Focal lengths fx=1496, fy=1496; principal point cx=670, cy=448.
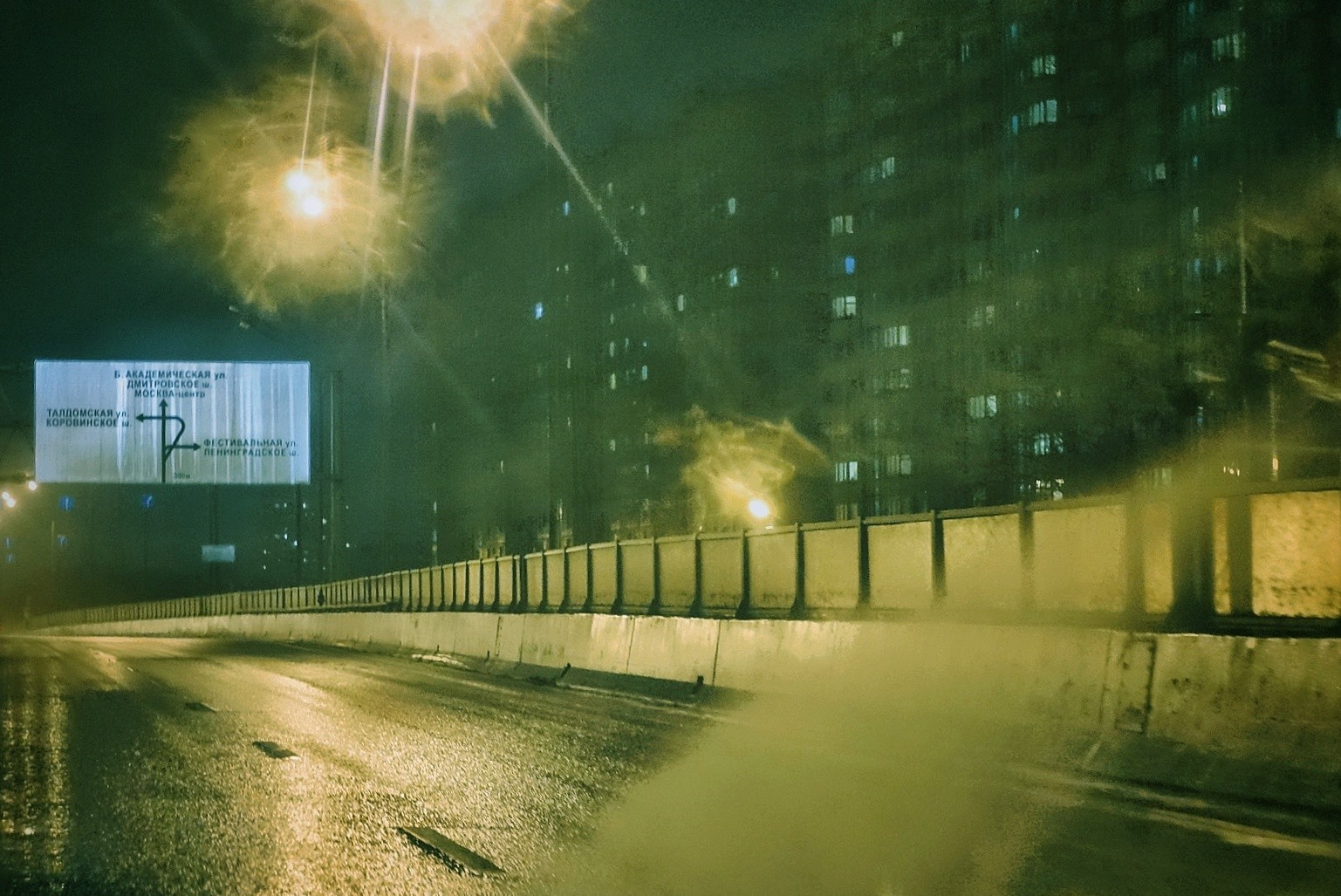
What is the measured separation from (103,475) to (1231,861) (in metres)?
35.7

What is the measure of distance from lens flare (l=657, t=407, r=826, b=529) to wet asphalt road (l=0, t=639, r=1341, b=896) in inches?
3004

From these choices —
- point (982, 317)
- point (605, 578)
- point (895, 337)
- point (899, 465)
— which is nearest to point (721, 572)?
point (605, 578)

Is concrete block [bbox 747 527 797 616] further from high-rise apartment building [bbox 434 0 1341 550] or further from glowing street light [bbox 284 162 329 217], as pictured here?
high-rise apartment building [bbox 434 0 1341 550]

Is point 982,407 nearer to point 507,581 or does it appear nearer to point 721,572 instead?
point 507,581

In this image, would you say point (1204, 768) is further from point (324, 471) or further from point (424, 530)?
point (424, 530)

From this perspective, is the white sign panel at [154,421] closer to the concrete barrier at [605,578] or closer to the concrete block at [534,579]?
the concrete block at [534,579]

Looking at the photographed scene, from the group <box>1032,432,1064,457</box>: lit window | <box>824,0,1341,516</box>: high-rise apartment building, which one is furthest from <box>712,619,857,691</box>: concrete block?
<box>1032,432,1064,457</box>: lit window

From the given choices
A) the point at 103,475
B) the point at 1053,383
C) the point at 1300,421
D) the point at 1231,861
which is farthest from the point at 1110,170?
the point at 1231,861

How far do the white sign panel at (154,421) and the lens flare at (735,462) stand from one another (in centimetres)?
5304

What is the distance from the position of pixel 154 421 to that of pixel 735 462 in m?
76.1

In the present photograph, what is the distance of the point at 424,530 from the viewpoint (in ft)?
438

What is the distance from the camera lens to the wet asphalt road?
24.2 ft

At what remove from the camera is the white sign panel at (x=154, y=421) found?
38.0 meters

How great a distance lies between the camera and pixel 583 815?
9.26 m
